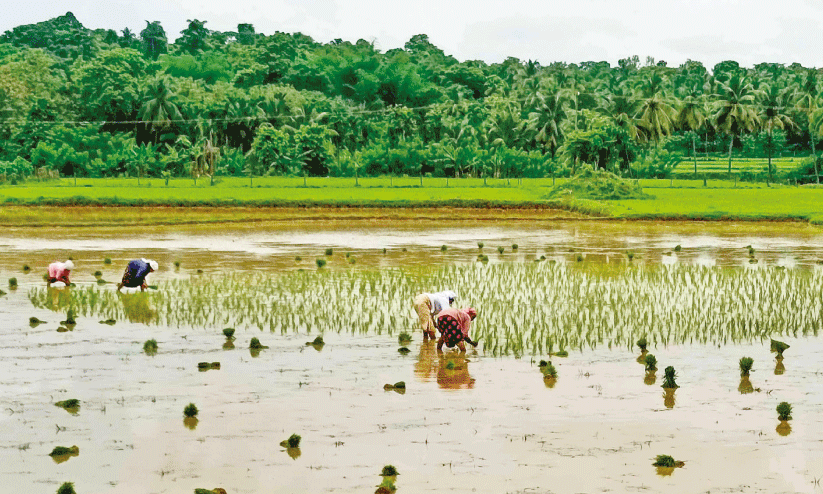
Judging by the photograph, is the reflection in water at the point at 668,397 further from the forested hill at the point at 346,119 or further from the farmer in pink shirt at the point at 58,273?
the forested hill at the point at 346,119

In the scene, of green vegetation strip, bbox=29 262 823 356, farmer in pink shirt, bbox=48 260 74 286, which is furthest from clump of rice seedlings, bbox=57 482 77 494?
farmer in pink shirt, bbox=48 260 74 286

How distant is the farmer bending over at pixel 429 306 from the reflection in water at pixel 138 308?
12.4 ft

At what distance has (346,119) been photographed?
74.6 m

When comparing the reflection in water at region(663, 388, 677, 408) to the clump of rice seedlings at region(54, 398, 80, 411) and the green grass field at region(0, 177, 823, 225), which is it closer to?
the clump of rice seedlings at region(54, 398, 80, 411)

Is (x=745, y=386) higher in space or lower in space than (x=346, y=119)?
lower

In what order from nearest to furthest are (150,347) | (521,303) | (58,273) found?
(150,347) → (521,303) → (58,273)

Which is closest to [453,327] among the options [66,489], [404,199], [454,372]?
[454,372]

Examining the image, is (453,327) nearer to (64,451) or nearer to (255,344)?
(255,344)

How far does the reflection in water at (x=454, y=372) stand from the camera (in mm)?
10000

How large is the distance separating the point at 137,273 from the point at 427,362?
23.1 ft

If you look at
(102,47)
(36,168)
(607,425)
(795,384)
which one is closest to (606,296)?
(795,384)

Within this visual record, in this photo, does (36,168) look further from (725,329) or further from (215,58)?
(725,329)

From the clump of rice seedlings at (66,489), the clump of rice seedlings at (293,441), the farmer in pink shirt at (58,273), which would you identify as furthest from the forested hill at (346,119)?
the clump of rice seedlings at (66,489)

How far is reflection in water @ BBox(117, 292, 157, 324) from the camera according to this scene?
14.0 meters
